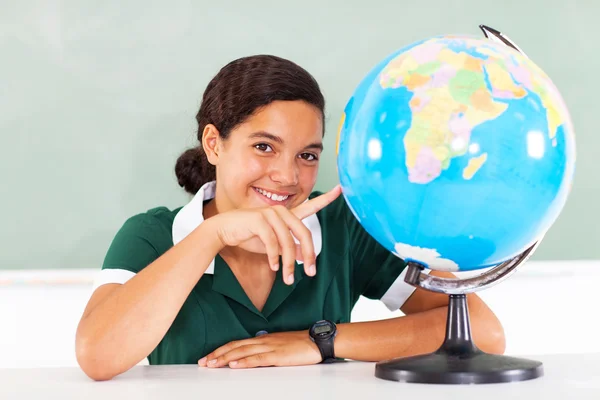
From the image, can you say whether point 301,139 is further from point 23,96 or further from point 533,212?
point 23,96

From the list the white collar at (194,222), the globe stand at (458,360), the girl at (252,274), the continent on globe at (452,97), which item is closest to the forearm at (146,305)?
the girl at (252,274)

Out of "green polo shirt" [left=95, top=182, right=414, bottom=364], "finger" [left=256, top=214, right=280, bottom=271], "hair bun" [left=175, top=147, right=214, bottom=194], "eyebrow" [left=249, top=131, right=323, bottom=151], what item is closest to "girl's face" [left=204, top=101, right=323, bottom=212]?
"eyebrow" [left=249, top=131, right=323, bottom=151]

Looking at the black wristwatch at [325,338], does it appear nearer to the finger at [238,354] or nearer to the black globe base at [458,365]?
the finger at [238,354]

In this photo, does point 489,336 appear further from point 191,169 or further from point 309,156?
point 191,169

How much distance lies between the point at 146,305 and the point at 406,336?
0.55 meters

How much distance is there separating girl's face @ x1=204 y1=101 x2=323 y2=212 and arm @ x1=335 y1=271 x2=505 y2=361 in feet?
1.10

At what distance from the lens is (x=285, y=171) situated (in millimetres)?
1550

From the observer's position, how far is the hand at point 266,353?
4.36 feet

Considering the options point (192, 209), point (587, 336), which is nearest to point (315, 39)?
point (192, 209)

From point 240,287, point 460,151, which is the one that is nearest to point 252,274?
point 240,287

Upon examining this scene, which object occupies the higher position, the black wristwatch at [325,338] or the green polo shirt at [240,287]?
the green polo shirt at [240,287]

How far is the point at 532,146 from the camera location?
924mm

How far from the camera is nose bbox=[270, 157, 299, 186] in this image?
1548mm

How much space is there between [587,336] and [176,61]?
1.47 metres
